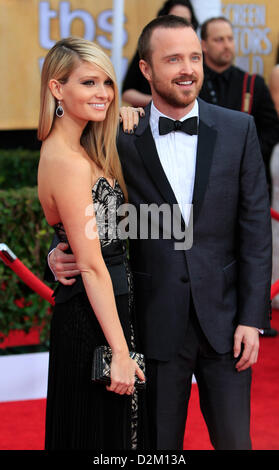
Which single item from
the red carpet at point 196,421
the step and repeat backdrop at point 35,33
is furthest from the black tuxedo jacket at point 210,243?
the step and repeat backdrop at point 35,33

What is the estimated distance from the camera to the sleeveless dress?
2.36 meters

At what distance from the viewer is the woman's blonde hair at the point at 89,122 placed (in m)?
2.29

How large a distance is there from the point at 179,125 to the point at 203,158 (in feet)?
0.45

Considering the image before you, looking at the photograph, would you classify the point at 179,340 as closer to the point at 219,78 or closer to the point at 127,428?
the point at 127,428

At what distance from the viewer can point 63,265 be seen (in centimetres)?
243

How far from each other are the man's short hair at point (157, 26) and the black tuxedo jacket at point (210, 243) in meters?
0.25

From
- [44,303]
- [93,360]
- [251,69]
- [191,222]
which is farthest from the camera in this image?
[251,69]

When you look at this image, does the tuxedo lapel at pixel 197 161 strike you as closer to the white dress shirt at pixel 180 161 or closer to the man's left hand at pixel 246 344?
the white dress shirt at pixel 180 161

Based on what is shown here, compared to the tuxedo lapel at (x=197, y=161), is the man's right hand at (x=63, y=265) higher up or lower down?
lower down

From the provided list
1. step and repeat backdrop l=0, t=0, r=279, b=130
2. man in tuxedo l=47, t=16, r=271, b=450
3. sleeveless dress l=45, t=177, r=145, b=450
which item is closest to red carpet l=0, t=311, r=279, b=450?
man in tuxedo l=47, t=16, r=271, b=450

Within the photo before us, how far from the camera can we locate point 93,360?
2.31 m

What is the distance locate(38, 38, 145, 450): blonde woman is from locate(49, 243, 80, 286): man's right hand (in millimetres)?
23

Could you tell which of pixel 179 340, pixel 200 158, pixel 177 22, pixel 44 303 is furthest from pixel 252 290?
pixel 44 303
